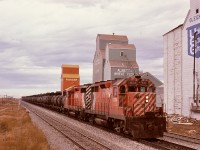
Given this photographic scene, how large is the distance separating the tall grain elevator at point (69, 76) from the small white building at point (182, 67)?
22.9 metres

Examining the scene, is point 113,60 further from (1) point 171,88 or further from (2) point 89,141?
(2) point 89,141

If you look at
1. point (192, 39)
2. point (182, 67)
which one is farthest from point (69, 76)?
point (192, 39)

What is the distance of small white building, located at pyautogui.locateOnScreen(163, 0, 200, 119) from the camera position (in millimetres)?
33375

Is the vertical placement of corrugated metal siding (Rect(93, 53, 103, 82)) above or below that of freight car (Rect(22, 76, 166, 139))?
above

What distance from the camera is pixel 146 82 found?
62.8ft

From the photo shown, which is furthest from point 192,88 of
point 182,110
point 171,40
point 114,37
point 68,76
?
point 114,37

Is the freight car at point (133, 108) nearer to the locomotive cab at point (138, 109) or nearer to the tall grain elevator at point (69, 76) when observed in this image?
the locomotive cab at point (138, 109)

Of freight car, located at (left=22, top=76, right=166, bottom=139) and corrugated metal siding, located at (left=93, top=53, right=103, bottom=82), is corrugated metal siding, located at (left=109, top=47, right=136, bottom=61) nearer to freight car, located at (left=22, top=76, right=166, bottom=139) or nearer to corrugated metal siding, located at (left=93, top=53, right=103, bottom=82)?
corrugated metal siding, located at (left=93, top=53, right=103, bottom=82)

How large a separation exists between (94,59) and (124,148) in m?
61.5

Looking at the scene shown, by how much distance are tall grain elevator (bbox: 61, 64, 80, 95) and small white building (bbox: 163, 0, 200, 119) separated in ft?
75.1

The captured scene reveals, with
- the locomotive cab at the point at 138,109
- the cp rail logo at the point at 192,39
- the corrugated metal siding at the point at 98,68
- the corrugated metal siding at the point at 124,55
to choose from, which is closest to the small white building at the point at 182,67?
the cp rail logo at the point at 192,39

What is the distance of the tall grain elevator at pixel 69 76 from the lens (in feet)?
194

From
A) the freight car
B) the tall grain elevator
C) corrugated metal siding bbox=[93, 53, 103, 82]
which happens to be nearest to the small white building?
the freight car

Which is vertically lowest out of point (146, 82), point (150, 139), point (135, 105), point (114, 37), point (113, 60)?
point (150, 139)
